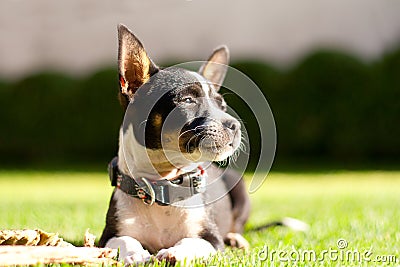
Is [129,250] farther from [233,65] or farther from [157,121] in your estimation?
[233,65]

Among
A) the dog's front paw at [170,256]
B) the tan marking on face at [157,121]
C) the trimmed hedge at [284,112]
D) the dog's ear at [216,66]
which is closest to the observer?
the dog's front paw at [170,256]

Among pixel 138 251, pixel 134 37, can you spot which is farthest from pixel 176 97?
pixel 138 251

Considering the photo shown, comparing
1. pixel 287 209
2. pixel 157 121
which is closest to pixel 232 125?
pixel 157 121

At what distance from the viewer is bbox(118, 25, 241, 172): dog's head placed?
9.75ft

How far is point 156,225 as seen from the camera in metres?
3.20

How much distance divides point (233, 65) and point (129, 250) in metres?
8.85

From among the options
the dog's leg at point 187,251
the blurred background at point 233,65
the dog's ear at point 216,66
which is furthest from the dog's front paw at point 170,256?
the blurred background at point 233,65

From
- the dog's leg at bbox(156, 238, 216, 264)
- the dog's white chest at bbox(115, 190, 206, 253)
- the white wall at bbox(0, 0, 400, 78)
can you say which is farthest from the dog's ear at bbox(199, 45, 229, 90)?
the white wall at bbox(0, 0, 400, 78)

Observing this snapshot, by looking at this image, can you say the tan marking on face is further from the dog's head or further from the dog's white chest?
the dog's white chest

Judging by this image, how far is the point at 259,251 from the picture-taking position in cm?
316

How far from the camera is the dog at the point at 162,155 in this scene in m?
3.02

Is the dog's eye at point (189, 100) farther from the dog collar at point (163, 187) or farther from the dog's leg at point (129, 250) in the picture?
the dog's leg at point (129, 250)

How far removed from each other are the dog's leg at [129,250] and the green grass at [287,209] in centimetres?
15

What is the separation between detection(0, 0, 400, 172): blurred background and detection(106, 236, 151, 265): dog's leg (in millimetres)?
6788
